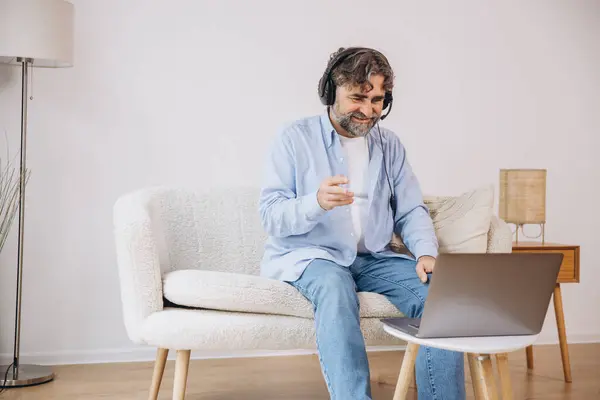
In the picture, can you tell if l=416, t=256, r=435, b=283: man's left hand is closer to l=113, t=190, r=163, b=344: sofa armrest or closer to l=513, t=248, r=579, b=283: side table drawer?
l=113, t=190, r=163, b=344: sofa armrest

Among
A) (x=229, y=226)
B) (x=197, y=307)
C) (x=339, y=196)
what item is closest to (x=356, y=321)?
(x=339, y=196)

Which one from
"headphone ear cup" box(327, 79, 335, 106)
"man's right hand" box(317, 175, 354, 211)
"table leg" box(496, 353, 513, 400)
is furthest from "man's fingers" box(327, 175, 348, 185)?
"table leg" box(496, 353, 513, 400)

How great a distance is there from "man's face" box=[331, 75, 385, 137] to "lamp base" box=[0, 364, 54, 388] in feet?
5.16

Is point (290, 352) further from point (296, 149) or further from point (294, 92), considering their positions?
point (296, 149)

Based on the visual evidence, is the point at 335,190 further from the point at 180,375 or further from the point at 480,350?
the point at 180,375

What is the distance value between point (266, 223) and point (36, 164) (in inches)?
55.5

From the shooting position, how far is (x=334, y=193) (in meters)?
2.12

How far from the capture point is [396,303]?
2.46 meters

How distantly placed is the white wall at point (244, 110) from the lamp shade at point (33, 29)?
14.4 inches

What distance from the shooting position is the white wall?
135 inches

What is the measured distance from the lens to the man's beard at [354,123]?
2498 millimetres

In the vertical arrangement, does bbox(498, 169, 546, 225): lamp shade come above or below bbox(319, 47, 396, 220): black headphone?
below

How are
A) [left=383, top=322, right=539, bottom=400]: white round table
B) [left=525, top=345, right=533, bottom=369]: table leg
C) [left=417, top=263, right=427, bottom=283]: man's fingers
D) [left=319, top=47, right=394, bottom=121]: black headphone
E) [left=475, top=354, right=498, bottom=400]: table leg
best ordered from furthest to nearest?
1. [left=525, top=345, right=533, bottom=369]: table leg
2. [left=319, top=47, right=394, bottom=121]: black headphone
3. [left=417, top=263, right=427, bottom=283]: man's fingers
4. [left=475, top=354, right=498, bottom=400]: table leg
5. [left=383, top=322, right=539, bottom=400]: white round table

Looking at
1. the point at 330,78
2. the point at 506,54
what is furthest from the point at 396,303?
the point at 506,54
